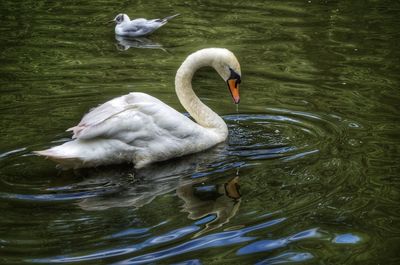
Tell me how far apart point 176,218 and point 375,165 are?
2.15 metres

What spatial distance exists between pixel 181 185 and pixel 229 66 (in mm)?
1801

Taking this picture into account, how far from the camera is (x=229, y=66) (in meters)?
7.96

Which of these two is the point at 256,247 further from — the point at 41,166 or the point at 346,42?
the point at 346,42

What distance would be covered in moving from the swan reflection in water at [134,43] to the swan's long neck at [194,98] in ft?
13.3

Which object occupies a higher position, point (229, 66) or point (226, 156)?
point (229, 66)

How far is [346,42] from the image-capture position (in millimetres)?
12109

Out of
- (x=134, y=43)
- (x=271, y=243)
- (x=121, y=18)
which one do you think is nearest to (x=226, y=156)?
(x=271, y=243)

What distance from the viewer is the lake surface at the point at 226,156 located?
18.0 feet

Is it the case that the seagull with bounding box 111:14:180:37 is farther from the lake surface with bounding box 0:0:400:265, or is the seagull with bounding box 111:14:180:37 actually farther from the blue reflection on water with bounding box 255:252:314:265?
the blue reflection on water with bounding box 255:252:314:265

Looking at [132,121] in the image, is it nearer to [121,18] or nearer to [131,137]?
[131,137]

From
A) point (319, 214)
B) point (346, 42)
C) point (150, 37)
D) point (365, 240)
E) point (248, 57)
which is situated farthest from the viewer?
point (150, 37)

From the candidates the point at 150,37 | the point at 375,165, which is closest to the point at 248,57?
the point at 150,37

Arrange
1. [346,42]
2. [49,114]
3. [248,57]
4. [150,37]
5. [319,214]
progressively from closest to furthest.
Result: [319,214], [49,114], [248,57], [346,42], [150,37]

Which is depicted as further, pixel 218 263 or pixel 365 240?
pixel 365 240
